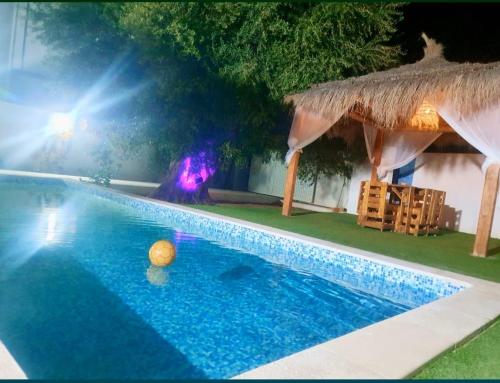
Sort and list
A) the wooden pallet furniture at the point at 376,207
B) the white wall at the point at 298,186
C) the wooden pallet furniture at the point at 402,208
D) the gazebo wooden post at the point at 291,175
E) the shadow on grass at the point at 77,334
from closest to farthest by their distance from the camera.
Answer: the shadow on grass at the point at 77,334, the wooden pallet furniture at the point at 402,208, the wooden pallet furniture at the point at 376,207, the gazebo wooden post at the point at 291,175, the white wall at the point at 298,186

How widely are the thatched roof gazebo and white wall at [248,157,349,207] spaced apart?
236 cm

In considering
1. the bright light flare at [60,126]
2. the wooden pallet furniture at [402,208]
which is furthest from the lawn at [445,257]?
the bright light flare at [60,126]

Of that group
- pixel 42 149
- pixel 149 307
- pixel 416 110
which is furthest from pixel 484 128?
pixel 42 149

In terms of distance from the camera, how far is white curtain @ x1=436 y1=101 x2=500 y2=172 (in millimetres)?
5637

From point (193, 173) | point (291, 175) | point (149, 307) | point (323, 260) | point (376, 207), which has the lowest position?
point (149, 307)

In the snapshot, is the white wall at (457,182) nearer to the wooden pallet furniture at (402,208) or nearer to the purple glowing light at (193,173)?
the wooden pallet furniture at (402,208)

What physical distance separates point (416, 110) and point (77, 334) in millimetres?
6580

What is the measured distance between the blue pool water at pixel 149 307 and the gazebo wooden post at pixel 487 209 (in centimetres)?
284

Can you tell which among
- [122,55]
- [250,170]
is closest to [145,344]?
[122,55]

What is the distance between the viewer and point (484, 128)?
5762mm

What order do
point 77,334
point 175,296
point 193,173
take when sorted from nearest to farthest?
1. point 77,334
2. point 175,296
3. point 193,173

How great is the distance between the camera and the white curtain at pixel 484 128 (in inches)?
222

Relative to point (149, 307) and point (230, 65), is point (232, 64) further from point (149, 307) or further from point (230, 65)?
point (149, 307)

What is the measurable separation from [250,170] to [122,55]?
10.6 m
